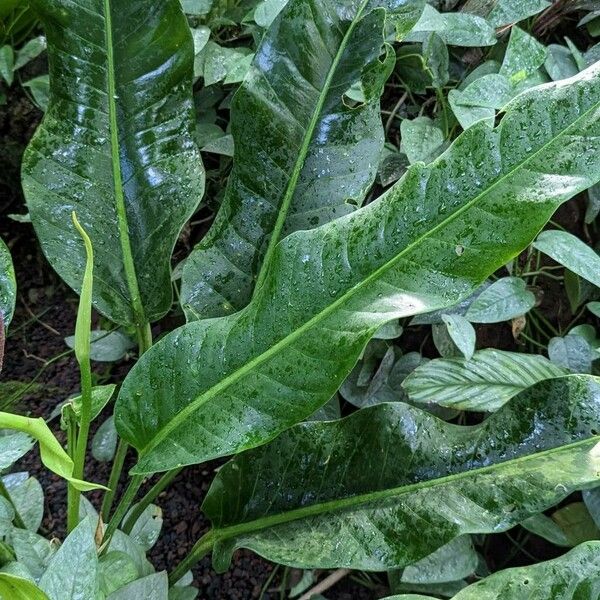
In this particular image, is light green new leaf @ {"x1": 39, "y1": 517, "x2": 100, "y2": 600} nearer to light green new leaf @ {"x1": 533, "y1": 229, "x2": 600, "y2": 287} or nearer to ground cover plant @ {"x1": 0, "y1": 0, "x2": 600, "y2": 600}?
ground cover plant @ {"x1": 0, "y1": 0, "x2": 600, "y2": 600}

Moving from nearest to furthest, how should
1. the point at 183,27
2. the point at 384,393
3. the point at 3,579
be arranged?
the point at 3,579
the point at 183,27
the point at 384,393

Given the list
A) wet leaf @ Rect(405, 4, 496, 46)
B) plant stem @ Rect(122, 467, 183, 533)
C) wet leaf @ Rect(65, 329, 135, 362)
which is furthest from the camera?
wet leaf @ Rect(65, 329, 135, 362)

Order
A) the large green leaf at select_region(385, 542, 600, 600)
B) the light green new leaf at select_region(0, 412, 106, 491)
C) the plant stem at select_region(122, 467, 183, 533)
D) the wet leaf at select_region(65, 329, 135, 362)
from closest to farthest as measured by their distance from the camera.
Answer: the light green new leaf at select_region(0, 412, 106, 491), the large green leaf at select_region(385, 542, 600, 600), the plant stem at select_region(122, 467, 183, 533), the wet leaf at select_region(65, 329, 135, 362)

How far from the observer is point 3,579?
50 centimetres

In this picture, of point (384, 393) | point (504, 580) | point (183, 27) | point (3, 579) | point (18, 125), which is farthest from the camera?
point (18, 125)

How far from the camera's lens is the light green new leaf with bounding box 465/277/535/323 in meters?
0.87

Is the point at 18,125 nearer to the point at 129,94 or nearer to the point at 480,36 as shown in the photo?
the point at 129,94

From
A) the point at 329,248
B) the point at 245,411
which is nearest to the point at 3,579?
the point at 245,411

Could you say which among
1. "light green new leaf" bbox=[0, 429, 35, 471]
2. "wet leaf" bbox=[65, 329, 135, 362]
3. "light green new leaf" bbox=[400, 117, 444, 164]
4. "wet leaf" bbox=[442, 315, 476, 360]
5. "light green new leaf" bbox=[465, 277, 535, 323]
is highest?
"light green new leaf" bbox=[0, 429, 35, 471]

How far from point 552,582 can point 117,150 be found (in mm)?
655

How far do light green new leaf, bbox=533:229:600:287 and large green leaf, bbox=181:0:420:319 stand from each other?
0.83 feet

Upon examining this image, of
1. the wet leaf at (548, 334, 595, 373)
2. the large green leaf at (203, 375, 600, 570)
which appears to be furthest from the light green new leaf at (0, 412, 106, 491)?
the wet leaf at (548, 334, 595, 373)

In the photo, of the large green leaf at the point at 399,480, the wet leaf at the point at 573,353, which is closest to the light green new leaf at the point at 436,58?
the wet leaf at the point at 573,353

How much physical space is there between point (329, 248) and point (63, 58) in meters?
0.42
